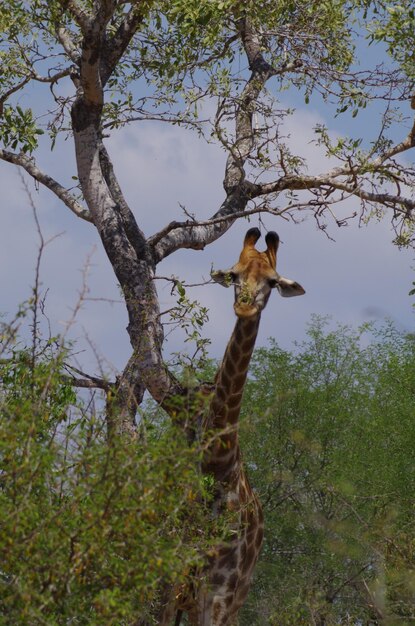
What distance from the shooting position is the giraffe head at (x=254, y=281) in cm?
1020

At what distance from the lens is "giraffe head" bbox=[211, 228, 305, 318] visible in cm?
1020

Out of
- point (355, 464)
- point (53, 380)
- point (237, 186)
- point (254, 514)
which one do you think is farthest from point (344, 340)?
point (53, 380)

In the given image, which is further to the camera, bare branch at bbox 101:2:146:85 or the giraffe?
bare branch at bbox 101:2:146:85

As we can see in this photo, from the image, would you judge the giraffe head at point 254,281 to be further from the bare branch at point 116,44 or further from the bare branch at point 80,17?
the bare branch at point 116,44

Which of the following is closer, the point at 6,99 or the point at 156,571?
the point at 156,571

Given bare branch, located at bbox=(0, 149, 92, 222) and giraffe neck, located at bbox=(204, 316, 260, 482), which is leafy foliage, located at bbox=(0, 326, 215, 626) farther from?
bare branch, located at bbox=(0, 149, 92, 222)

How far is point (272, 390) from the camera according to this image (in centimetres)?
2383

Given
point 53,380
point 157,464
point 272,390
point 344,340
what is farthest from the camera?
point 344,340

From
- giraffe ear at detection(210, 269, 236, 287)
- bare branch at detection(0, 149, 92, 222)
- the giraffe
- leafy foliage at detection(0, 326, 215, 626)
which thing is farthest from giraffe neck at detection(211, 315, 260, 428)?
bare branch at detection(0, 149, 92, 222)

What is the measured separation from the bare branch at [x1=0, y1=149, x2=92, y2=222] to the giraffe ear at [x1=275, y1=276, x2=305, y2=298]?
5.56 meters

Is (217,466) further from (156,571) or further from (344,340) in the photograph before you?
(344,340)

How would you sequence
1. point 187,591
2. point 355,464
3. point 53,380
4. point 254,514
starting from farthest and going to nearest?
point 355,464 < point 254,514 < point 187,591 < point 53,380

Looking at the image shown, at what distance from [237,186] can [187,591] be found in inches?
262

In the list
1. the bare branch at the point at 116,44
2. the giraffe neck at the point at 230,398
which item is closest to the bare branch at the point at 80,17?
the bare branch at the point at 116,44
